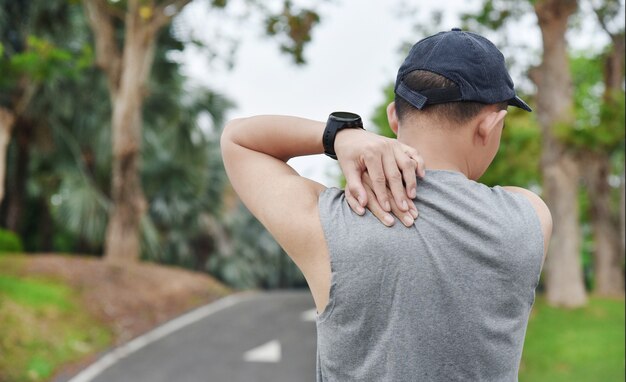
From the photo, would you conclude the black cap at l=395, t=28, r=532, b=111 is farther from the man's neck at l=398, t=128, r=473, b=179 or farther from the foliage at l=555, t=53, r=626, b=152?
the foliage at l=555, t=53, r=626, b=152

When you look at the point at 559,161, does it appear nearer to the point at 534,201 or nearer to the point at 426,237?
the point at 534,201

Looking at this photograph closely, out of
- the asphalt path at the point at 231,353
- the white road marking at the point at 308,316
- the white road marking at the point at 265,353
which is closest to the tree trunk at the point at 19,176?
Result: the asphalt path at the point at 231,353

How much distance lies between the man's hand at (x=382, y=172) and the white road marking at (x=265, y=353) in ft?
24.3

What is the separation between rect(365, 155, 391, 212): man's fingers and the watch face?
0.18m

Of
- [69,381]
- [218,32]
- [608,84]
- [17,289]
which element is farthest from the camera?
[608,84]

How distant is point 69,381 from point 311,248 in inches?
280

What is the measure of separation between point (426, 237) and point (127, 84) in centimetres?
1164

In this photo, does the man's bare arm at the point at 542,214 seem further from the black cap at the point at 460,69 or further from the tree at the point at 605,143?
the tree at the point at 605,143

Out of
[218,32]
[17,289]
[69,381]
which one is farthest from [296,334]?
[218,32]

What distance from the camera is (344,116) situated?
139cm

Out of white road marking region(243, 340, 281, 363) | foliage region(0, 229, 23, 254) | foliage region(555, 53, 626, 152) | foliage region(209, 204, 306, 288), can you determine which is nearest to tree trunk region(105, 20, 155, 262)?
foliage region(0, 229, 23, 254)

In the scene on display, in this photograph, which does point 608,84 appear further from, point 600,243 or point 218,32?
point 218,32

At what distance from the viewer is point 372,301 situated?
1.12 m

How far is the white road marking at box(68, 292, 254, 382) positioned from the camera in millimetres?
7727
